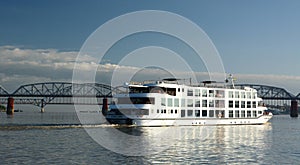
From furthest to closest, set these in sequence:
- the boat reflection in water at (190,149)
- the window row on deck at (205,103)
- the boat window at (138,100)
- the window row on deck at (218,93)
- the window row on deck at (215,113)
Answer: the window row on deck at (218,93), the window row on deck at (215,113), the window row on deck at (205,103), the boat window at (138,100), the boat reflection in water at (190,149)

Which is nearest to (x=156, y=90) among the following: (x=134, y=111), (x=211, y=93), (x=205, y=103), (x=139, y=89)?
(x=139, y=89)

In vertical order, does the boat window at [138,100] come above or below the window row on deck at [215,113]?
above

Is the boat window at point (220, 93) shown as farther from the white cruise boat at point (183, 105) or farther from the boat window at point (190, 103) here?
the boat window at point (190, 103)

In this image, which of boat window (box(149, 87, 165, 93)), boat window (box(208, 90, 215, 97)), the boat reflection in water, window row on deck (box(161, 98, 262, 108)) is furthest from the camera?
boat window (box(208, 90, 215, 97))

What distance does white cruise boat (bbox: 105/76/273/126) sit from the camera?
71.4 metres

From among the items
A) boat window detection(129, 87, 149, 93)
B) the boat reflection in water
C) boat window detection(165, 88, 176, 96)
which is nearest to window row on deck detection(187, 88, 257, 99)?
boat window detection(165, 88, 176, 96)

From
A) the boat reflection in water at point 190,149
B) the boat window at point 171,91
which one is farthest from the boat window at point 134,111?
the boat reflection in water at point 190,149

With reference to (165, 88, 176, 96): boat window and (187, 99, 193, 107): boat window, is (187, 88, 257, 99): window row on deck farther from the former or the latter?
(165, 88, 176, 96): boat window

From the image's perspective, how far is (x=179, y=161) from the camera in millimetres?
35312

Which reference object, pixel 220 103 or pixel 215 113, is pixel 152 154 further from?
pixel 220 103

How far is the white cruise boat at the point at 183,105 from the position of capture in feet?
234

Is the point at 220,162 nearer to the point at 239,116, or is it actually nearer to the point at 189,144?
the point at 189,144

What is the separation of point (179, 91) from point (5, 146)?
42.5 metres

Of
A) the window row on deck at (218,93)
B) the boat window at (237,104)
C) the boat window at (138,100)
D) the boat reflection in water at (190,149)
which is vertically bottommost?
the boat reflection in water at (190,149)
